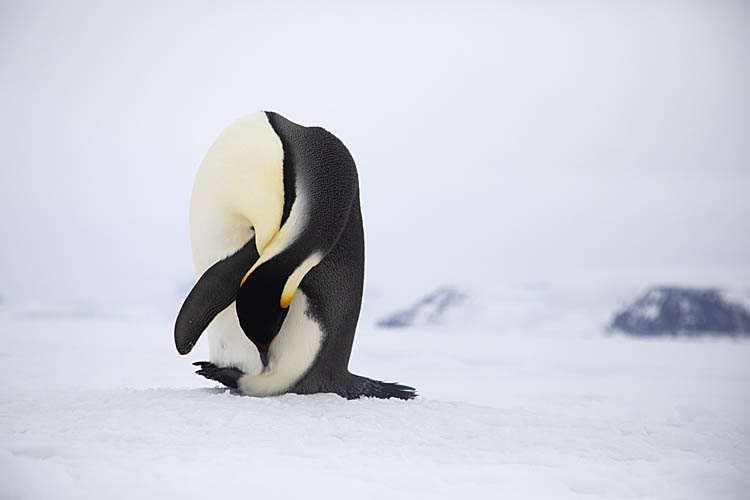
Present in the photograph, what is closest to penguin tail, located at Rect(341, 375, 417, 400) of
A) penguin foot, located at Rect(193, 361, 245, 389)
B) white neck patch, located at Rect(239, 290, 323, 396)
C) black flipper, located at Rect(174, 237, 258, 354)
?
white neck patch, located at Rect(239, 290, 323, 396)

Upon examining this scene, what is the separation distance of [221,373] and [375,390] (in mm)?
375

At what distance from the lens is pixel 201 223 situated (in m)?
1.78

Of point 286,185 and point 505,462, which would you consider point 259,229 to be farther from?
point 505,462

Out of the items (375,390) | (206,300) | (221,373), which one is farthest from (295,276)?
(375,390)

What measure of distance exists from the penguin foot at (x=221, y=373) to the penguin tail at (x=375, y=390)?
25 cm

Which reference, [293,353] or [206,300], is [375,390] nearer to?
[293,353]

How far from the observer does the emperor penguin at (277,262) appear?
1.58 metres

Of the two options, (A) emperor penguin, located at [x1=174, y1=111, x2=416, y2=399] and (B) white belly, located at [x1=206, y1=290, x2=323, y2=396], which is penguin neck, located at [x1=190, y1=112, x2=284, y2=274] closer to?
(A) emperor penguin, located at [x1=174, y1=111, x2=416, y2=399]

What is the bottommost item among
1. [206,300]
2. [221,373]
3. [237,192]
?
[221,373]

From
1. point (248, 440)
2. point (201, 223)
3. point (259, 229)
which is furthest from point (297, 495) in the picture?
point (201, 223)

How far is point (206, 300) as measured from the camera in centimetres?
162

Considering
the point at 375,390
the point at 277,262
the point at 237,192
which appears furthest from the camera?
the point at 375,390

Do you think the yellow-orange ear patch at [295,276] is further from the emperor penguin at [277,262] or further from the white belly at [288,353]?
the white belly at [288,353]

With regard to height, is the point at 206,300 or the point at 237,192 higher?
the point at 237,192
